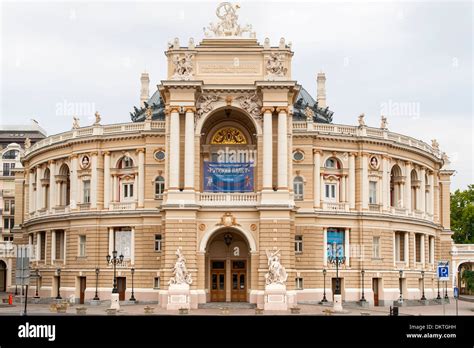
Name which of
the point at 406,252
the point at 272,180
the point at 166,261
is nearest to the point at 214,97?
the point at 272,180

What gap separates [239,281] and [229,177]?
8859mm

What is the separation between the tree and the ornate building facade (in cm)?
2199

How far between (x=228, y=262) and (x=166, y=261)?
6.40 metres

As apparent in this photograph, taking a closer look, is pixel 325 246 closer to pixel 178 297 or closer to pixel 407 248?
pixel 407 248

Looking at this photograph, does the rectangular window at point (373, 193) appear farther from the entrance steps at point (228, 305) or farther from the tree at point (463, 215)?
the tree at point (463, 215)

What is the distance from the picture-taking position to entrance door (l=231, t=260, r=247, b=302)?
6831 cm

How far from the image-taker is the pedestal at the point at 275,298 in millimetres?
63094

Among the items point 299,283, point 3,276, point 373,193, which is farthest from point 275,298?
point 3,276

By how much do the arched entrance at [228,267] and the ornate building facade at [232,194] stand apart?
0.10m

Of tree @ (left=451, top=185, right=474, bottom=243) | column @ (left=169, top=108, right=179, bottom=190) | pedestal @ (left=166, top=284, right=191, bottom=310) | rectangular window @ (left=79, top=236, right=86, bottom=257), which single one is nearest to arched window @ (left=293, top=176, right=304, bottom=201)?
column @ (left=169, top=108, right=179, bottom=190)

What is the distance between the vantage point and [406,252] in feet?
267

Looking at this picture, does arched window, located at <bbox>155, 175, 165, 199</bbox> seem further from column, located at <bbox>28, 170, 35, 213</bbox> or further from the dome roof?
column, located at <bbox>28, 170, 35, 213</bbox>

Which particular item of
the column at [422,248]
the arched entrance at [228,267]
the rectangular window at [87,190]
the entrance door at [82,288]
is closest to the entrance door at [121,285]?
the entrance door at [82,288]
